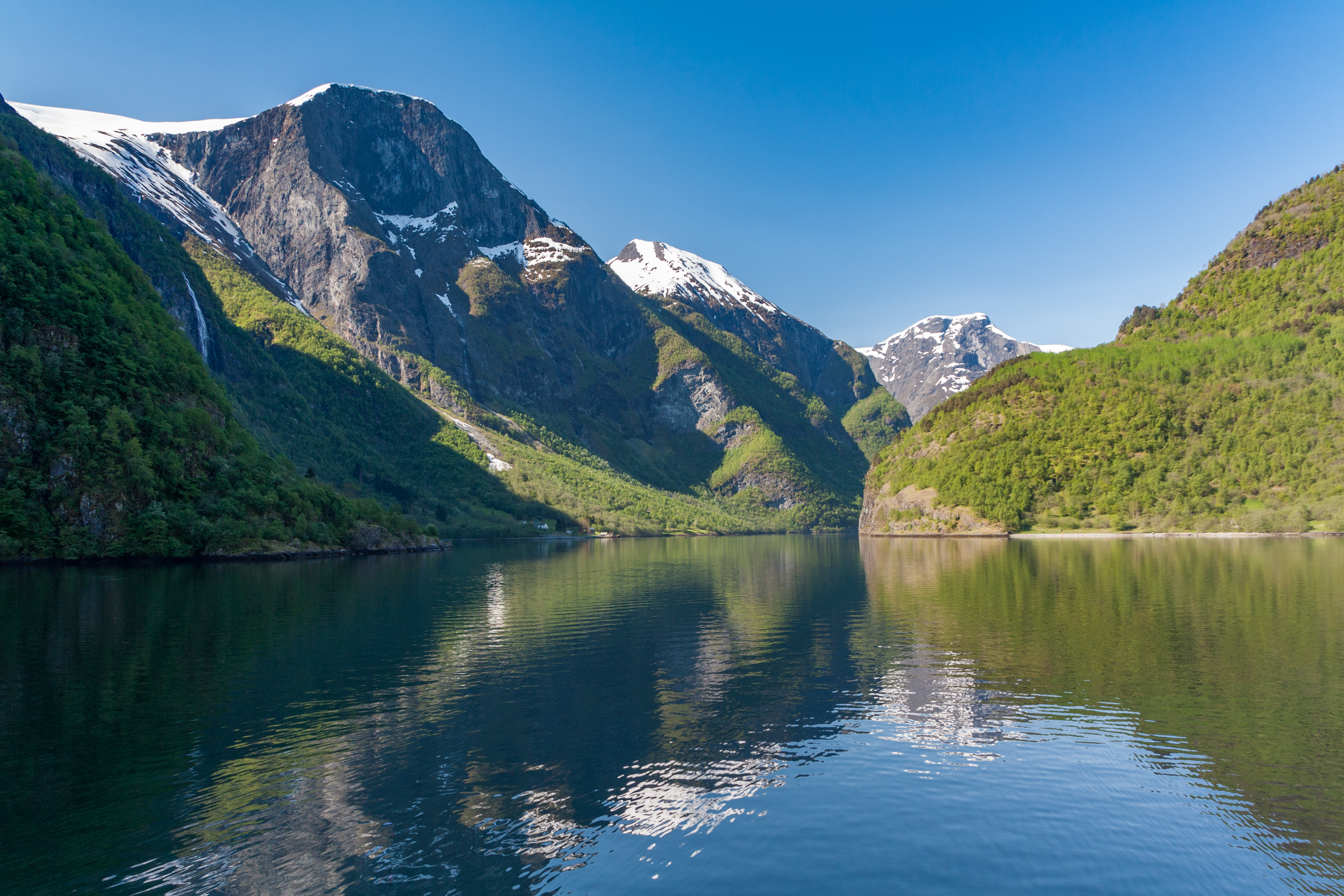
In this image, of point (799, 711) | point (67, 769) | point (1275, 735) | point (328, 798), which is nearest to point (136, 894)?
point (328, 798)

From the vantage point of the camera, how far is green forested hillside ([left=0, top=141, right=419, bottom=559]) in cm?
10075

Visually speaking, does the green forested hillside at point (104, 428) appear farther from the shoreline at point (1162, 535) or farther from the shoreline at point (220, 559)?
the shoreline at point (1162, 535)

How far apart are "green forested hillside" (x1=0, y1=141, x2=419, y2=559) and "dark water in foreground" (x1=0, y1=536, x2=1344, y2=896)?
63.1m

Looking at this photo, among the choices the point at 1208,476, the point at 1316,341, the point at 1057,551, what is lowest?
the point at 1057,551

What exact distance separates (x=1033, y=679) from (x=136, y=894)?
33.5m

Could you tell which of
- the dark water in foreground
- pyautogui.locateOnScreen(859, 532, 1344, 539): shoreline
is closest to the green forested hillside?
the dark water in foreground

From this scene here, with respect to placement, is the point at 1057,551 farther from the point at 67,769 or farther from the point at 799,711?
the point at 67,769

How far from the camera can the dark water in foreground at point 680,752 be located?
17.1 meters

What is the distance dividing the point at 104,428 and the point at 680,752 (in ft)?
388

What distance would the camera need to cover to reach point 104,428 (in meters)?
108

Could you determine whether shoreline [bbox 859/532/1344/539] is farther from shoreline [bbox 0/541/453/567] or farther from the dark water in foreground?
shoreline [bbox 0/541/453/567]

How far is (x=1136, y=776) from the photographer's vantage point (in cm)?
2209

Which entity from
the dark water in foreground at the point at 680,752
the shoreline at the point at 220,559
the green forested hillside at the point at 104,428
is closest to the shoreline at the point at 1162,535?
the dark water in foreground at the point at 680,752

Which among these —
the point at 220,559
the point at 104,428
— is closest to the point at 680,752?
the point at 220,559
